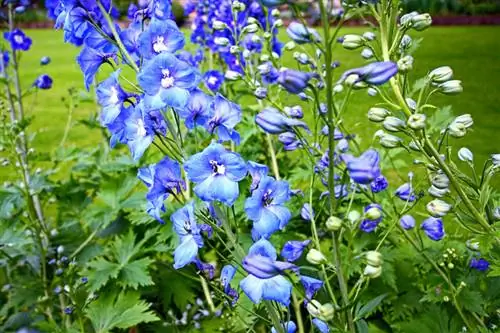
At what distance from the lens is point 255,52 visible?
341 centimetres

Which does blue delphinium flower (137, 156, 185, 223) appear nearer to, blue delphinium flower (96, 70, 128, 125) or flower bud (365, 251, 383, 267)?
blue delphinium flower (96, 70, 128, 125)

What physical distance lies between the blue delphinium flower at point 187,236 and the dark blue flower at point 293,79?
0.37 metres

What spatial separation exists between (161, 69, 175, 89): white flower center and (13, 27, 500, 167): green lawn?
1.19 m

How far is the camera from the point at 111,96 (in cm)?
139

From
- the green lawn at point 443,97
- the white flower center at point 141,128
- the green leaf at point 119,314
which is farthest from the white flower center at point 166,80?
the green lawn at point 443,97

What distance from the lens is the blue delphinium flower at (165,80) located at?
125 cm

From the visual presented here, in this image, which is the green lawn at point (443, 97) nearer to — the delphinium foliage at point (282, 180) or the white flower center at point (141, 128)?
the delphinium foliage at point (282, 180)

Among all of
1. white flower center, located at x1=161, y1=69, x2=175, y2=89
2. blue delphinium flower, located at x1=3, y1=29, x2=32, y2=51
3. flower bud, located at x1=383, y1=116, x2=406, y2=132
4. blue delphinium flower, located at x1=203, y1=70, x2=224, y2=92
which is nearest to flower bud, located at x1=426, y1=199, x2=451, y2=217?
flower bud, located at x1=383, y1=116, x2=406, y2=132

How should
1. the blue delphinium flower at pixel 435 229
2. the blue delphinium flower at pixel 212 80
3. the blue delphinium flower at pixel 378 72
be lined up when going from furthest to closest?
1. the blue delphinium flower at pixel 212 80
2. the blue delphinium flower at pixel 435 229
3. the blue delphinium flower at pixel 378 72

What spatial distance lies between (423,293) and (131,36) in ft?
5.18

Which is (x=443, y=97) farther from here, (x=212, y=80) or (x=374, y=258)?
(x=374, y=258)

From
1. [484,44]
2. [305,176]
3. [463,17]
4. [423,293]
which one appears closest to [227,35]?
[305,176]

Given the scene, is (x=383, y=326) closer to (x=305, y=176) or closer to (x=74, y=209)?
(x=305, y=176)

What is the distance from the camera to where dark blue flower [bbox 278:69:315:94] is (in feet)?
3.53
